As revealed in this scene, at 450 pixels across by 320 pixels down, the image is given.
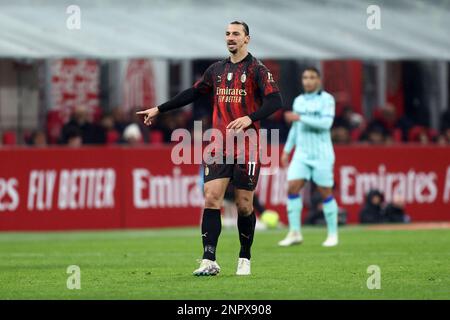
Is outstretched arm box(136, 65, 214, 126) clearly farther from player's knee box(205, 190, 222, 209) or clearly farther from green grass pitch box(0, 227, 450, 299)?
green grass pitch box(0, 227, 450, 299)

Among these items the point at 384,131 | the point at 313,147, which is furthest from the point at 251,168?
the point at 384,131

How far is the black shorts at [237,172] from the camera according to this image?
11.9 meters

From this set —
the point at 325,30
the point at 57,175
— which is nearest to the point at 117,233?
the point at 57,175

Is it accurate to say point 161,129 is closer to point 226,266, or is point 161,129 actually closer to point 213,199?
point 226,266

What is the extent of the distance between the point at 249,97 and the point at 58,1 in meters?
12.8

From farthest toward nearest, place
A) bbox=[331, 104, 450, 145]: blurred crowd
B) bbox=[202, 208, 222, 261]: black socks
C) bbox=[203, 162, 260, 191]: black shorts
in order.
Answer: bbox=[331, 104, 450, 145]: blurred crowd → bbox=[203, 162, 260, 191]: black shorts → bbox=[202, 208, 222, 261]: black socks

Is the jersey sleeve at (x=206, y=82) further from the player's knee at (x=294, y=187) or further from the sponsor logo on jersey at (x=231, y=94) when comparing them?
the player's knee at (x=294, y=187)

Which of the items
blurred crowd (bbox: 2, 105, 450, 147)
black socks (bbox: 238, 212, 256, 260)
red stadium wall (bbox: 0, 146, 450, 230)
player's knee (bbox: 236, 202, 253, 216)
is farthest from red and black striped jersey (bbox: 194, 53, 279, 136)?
blurred crowd (bbox: 2, 105, 450, 147)

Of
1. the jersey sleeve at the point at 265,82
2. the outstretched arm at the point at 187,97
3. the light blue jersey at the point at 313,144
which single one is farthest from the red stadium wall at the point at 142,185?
the jersey sleeve at the point at 265,82

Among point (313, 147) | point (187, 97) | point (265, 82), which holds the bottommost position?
point (313, 147)

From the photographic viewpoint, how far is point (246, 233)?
39.5ft

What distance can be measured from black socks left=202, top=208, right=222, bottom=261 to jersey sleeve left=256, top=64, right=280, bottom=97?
1228 mm

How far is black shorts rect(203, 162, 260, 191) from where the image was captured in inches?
467

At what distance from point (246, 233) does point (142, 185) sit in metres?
11.3
